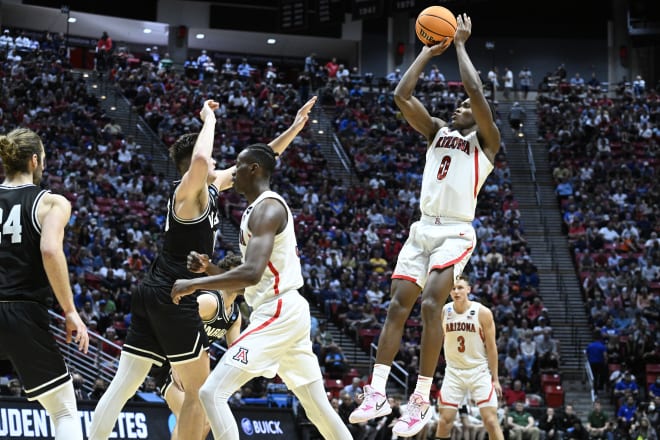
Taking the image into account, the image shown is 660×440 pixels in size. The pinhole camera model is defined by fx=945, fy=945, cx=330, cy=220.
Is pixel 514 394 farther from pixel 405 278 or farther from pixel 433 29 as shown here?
pixel 433 29

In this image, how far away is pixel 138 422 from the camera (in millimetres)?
12734

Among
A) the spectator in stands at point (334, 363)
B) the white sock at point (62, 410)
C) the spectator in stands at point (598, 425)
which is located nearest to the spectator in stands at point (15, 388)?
the spectator in stands at point (334, 363)

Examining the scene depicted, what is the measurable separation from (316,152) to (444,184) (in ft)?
72.1

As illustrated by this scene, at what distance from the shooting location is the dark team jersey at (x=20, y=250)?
6152 millimetres

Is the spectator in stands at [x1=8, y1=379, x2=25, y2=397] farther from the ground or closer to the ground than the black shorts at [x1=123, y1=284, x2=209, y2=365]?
closer to the ground

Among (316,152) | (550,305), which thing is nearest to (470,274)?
(550,305)

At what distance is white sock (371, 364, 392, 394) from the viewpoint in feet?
23.3

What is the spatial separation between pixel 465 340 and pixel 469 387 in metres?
0.54

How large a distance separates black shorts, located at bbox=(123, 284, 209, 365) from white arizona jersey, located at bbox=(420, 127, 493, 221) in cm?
204

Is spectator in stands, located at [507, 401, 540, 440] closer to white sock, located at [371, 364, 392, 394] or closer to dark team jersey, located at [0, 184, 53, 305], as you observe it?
white sock, located at [371, 364, 392, 394]

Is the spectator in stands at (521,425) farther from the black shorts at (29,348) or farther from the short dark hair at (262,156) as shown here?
the black shorts at (29,348)

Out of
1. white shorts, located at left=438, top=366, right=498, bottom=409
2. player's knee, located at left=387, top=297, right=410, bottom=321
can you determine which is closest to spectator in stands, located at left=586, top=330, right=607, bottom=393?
white shorts, located at left=438, top=366, right=498, bottom=409

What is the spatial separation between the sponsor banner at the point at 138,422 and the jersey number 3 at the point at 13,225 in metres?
5.87

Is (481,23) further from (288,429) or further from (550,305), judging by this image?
(288,429)
